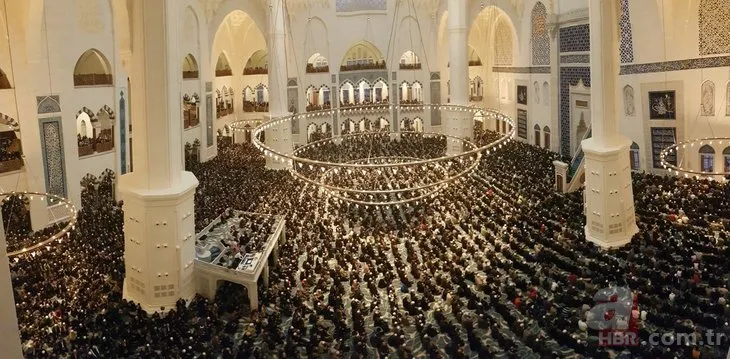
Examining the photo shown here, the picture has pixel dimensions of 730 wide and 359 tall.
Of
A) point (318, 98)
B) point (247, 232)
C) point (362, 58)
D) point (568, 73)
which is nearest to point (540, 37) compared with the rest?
point (568, 73)

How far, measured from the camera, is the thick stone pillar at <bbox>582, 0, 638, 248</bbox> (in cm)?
988

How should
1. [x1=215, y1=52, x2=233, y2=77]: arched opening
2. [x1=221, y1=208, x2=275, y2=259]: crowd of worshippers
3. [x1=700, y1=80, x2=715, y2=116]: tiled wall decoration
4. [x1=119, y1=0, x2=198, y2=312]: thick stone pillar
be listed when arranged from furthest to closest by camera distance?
[x1=215, y1=52, x2=233, y2=77]: arched opening, [x1=700, y1=80, x2=715, y2=116]: tiled wall decoration, [x1=221, y1=208, x2=275, y2=259]: crowd of worshippers, [x1=119, y1=0, x2=198, y2=312]: thick stone pillar

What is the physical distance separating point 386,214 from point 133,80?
21.4ft

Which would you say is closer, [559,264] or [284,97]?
[559,264]

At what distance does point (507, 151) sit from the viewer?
18359 mm

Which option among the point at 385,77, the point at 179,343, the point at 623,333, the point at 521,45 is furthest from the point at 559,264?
the point at 385,77

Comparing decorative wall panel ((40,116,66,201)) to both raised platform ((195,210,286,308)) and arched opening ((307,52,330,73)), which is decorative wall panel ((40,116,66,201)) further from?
arched opening ((307,52,330,73))

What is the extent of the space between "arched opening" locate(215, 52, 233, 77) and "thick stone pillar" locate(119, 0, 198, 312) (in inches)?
564

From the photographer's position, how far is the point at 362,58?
77.8 feet

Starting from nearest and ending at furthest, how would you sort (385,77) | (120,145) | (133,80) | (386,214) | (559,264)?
(133,80) < (559,264) < (386,214) < (120,145) < (385,77)

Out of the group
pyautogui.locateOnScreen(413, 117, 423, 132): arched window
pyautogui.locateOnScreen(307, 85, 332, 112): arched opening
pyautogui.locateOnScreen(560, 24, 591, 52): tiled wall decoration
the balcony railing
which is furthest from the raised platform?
pyautogui.locateOnScreen(413, 117, 423, 132): arched window

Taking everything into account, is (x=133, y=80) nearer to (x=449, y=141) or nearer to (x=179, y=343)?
(x=179, y=343)

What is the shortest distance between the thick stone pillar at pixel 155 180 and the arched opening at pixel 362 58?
50.5 ft

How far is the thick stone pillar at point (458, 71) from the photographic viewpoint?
1748 cm
